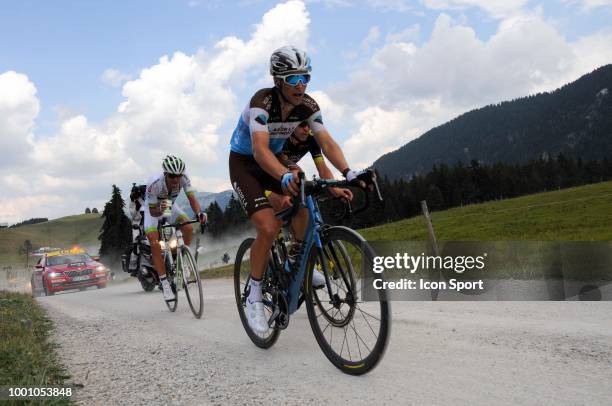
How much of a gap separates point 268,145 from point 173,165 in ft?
12.8

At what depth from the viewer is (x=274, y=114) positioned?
4848mm

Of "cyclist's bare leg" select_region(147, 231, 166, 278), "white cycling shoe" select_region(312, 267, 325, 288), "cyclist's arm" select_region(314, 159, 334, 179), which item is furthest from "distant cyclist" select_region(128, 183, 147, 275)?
"white cycling shoe" select_region(312, 267, 325, 288)

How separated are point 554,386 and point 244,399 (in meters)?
2.14

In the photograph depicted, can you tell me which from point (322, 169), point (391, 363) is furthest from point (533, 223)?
point (391, 363)

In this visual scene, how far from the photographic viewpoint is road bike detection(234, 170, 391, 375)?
3822mm

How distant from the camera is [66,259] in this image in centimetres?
2022

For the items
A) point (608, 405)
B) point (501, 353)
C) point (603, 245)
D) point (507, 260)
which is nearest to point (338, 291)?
point (501, 353)

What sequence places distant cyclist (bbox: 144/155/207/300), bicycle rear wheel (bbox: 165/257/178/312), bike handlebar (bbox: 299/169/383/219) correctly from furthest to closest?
bicycle rear wheel (bbox: 165/257/178/312) < distant cyclist (bbox: 144/155/207/300) < bike handlebar (bbox: 299/169/383/219)

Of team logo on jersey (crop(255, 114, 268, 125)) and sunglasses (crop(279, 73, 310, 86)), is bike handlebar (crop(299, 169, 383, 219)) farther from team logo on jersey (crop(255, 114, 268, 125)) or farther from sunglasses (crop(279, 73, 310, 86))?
sunglasses (crop(279, 73, 310, 86))

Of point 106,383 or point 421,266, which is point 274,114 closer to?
point 106,383

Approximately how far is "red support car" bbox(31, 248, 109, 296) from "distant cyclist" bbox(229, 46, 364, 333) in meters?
16.4

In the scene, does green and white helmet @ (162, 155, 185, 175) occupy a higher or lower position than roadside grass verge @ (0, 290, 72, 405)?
higher

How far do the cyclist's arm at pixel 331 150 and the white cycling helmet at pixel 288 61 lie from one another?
0.70 m

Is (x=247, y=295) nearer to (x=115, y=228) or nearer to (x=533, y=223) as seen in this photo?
(x=533, y=223)
